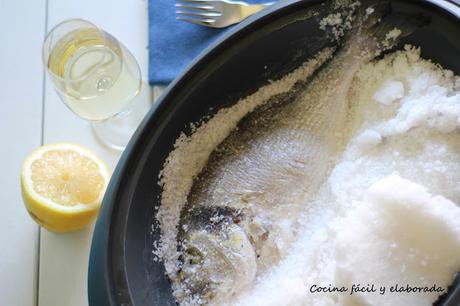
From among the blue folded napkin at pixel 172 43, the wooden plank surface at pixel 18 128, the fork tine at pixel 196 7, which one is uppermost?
the fork tine at pixel 196 7

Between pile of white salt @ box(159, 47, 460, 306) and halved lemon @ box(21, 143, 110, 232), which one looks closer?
pile of white salt @ box(159, 47, 460, 306)

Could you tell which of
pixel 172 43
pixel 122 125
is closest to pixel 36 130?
pixel 122 125

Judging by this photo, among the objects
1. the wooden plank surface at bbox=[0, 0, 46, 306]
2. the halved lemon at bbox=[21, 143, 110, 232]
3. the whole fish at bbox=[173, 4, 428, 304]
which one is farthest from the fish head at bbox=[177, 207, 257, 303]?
the wooden plank surface at bbox=[0, 0, 46, 306]

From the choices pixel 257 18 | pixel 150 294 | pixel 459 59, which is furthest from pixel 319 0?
pixel 150 294

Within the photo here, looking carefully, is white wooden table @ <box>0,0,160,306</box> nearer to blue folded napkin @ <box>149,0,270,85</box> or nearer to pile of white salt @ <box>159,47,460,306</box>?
blue folded napkin @ <box>149,0,270,85</box>

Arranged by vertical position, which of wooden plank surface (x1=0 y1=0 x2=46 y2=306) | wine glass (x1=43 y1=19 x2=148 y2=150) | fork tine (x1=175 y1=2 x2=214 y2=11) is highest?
fork tine (x1=175 y1=2 x2=214 y2=11)

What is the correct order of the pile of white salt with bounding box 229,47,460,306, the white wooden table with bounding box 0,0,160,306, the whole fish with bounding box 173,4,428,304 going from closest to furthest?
the pile of white salt with bounding box 229,47,460,306, the whole fish with bounding box 173,4,428,304, the white wooden table with bounding box 0,0,160,306

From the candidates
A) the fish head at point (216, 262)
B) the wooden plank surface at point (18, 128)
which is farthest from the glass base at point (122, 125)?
the fish head at point (216, 262)

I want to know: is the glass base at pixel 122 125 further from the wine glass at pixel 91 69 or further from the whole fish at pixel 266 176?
the whole fish at pixel 266 176

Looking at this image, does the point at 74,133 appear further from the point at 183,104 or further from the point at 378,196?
the point at 378,196
